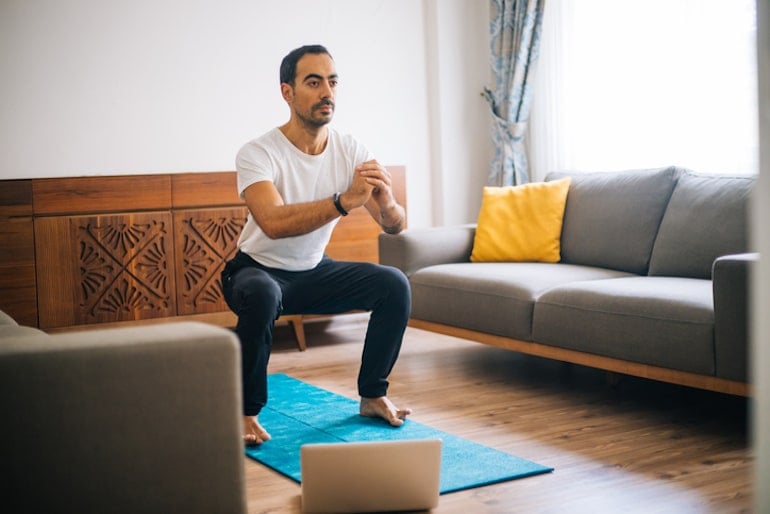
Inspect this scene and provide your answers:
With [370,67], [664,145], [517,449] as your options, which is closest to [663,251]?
[664,145]

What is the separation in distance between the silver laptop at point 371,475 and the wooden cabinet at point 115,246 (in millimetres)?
2275

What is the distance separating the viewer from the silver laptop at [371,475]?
6.86 feet

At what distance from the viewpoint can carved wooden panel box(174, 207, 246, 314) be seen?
14.0 ft

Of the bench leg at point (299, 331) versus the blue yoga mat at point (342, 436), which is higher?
the bench leg at point (299, 331)

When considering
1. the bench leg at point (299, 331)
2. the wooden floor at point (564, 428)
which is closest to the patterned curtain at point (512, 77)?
the wooden floor at point (564, 428)

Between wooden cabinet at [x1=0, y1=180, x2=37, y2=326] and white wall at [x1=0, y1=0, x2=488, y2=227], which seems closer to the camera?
wooden cabinet at [x1=0, y1=180, x2=37, y2=326]

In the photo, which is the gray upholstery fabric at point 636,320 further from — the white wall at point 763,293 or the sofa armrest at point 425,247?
the white wall at point 763,293

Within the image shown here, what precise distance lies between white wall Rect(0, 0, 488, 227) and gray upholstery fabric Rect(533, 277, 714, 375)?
2190 millimetres

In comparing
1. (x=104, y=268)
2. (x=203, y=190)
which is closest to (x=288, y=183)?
(x=203, y=190)

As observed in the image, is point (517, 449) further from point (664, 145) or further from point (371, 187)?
point (664, 145)

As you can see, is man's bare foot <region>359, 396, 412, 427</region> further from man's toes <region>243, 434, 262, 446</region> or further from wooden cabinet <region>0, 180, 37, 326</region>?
wooden cabinet <region>0, 180, 37, 326</region>

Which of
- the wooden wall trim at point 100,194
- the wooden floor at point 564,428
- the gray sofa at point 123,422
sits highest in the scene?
the wooden wall trim at point 100,194

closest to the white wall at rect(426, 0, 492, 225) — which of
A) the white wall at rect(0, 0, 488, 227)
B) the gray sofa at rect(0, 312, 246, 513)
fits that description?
the white wall at rect(0, 0, 488, 227)

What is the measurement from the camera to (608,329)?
120 inches
